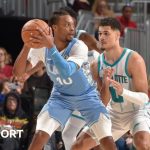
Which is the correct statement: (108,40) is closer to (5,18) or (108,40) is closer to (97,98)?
(97,98)

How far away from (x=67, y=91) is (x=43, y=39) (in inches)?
36.3

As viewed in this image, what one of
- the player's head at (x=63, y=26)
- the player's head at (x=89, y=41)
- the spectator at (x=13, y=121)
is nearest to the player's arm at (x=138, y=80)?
the player's head at (x=63, y=26)

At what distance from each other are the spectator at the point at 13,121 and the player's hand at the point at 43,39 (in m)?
3.04

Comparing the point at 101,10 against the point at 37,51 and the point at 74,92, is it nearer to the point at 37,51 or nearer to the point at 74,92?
the point at 37,51

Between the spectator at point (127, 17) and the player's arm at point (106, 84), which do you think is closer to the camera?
the player's arm at point (106, 84)

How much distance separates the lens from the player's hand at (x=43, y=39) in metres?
5.99

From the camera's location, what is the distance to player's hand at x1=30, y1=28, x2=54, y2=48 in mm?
5988

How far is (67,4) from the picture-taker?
40.3 feet

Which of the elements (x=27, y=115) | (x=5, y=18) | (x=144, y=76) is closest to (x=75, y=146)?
(x=144, y=76)

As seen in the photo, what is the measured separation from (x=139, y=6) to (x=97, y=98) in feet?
20.5

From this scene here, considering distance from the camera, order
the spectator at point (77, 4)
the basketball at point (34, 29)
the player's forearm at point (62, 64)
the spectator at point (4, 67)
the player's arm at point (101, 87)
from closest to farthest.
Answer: the player's forearm at point (62, 64)
the basketball at point (34, 29)
the player's arm at point (101, 87)
the spectator at point (4, 67)
the spectator at point (77, 4)

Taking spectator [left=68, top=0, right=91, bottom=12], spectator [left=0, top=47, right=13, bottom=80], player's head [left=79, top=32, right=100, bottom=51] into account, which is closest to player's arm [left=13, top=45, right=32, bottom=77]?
player's head [left=79, top=32, right=100, bottom=51]

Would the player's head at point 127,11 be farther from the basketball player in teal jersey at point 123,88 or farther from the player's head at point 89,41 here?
the basketball player in teal jersey at point 123,88

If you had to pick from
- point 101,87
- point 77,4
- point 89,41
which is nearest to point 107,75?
point 101,87
